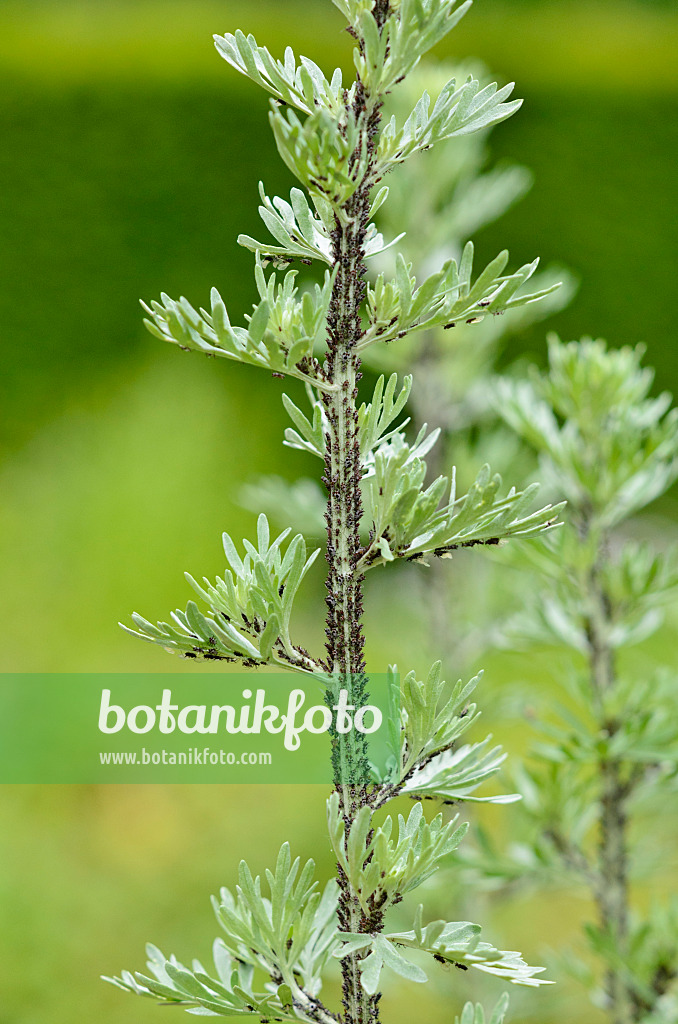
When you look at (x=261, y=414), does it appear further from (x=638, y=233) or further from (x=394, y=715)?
(x=394, y=715)

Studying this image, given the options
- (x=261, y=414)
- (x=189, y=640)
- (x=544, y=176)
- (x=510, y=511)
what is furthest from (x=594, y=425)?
(x=544, y=176)

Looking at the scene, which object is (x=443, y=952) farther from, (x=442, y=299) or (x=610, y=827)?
(x=610, y=827)

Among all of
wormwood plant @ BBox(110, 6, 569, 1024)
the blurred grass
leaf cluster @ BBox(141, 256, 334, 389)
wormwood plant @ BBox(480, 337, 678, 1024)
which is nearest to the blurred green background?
the blurred grass

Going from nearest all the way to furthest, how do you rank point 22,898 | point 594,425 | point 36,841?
1. point 594,425
2. point 22,898
3. point 36,841

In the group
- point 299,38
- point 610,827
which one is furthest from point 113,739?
point 299,38

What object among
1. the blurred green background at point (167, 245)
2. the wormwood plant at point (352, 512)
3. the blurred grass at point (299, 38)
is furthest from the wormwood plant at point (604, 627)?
the blurred grass at point (299, 38)

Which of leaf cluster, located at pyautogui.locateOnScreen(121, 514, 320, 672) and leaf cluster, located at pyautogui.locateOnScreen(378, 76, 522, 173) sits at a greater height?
leaf cluster, located at pyautogui.locateOnScreen(378, 76, 522, 173)

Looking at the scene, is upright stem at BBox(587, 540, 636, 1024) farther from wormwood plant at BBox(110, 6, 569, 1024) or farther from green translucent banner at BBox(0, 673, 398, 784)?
green translucent banner at BBox(0, 673, 398, 784)
